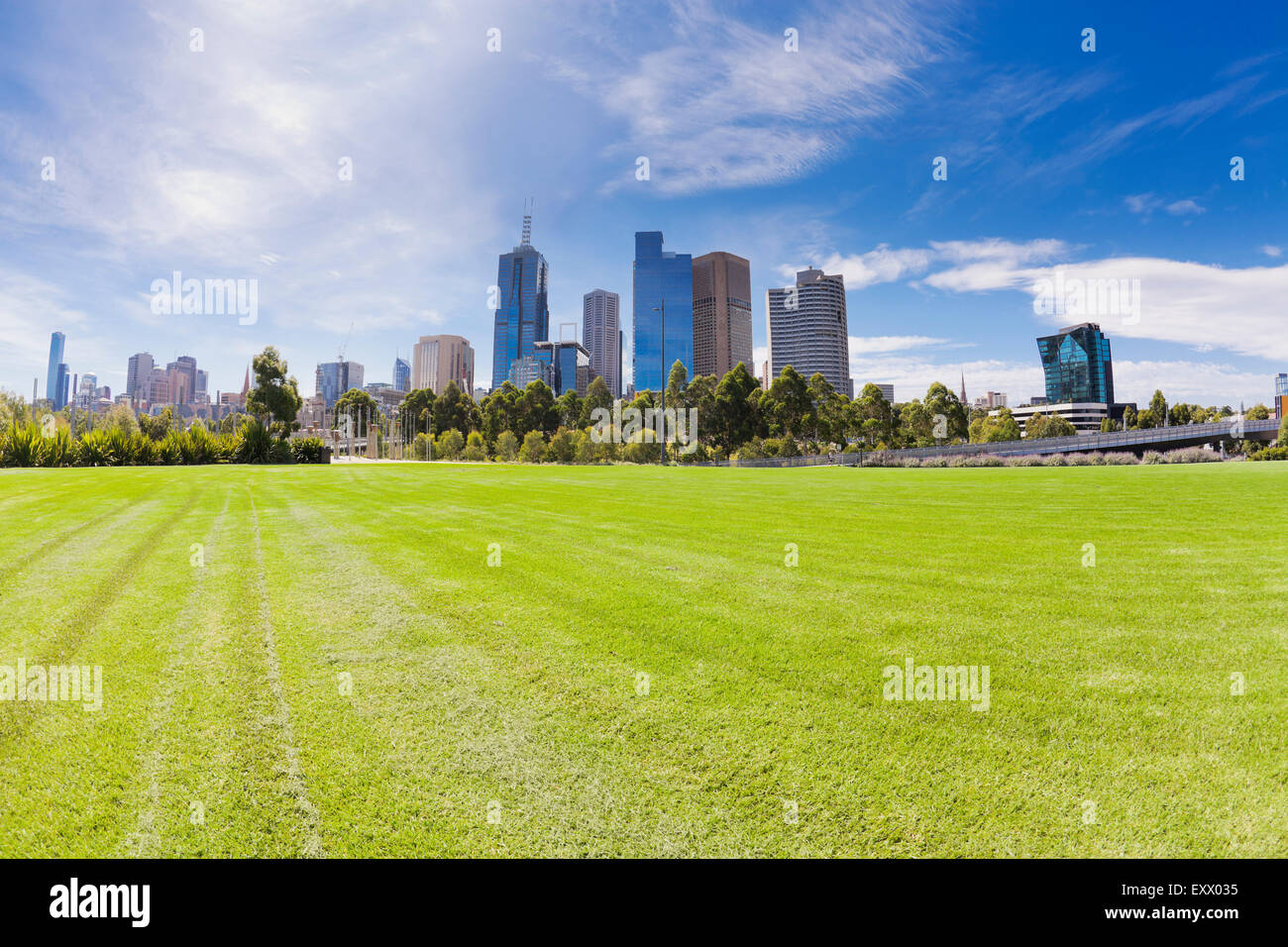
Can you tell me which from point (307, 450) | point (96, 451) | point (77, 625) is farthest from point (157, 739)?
point (307, 450)

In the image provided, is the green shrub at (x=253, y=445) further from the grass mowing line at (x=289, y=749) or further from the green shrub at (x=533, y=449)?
the grass mowing line at (x=289, y=749)

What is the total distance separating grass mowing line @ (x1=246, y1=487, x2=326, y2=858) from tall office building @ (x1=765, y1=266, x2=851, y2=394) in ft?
535

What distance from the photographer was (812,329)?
16638 centimetres

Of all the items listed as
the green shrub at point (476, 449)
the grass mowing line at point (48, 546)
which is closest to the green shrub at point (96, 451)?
the grass mowing line at point (48, 546)

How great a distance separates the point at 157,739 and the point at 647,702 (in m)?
3.48

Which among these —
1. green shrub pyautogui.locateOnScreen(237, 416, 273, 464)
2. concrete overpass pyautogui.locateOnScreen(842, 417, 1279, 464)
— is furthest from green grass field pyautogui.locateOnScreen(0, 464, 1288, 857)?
concrete overpass pyautogui.locateOnScreen(842, 417, 1279, 464)

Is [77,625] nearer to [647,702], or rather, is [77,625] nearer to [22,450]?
[647,702]

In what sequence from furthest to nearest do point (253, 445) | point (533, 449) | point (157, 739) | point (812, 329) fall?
point (812, 329) → point (533, 449) → point (253, 445) → point (157, 739)

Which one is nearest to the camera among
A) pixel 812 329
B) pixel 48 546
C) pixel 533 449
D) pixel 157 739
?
pixel 157 739

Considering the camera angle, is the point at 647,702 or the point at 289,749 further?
the point at 647,702

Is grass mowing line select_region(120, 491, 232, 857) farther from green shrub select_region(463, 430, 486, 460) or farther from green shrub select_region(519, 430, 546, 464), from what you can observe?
green shrub select_region(463, 430, 486, 460)
